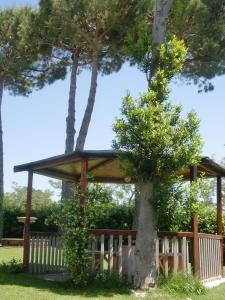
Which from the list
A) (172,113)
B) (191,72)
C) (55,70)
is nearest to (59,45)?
(55,70)

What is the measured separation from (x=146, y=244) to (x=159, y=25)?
4.59 meters

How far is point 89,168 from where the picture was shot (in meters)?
12.0

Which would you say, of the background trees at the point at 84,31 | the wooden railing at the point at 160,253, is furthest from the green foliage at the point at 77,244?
the background trees at the point at 84,31

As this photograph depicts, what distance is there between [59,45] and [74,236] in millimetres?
11786

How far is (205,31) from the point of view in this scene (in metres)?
16.6

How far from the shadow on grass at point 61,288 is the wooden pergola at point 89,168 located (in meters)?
1.37

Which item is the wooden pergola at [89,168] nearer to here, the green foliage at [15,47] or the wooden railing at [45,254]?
the wooden railing at [45,254]

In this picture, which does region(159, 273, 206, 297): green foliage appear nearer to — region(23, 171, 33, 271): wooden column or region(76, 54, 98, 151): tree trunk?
region(23, 171, 33, 271): wooden column

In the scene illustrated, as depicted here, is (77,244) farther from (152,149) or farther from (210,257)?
(210,257)

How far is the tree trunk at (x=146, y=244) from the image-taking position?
8.61 m

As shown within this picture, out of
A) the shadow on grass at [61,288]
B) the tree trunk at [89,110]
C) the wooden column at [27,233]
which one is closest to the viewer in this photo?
the shadow on grass at [61,288]

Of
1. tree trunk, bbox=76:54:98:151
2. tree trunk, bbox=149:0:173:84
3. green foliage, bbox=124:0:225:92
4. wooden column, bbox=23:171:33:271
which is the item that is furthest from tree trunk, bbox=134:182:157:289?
tree trunk, bbox=76:54:98:151

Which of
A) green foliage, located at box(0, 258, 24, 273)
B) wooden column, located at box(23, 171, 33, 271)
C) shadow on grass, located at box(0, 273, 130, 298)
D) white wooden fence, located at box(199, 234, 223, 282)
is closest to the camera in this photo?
shadow on grass, located at box(0, 273, 130, 298)

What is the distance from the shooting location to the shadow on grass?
324 inches
